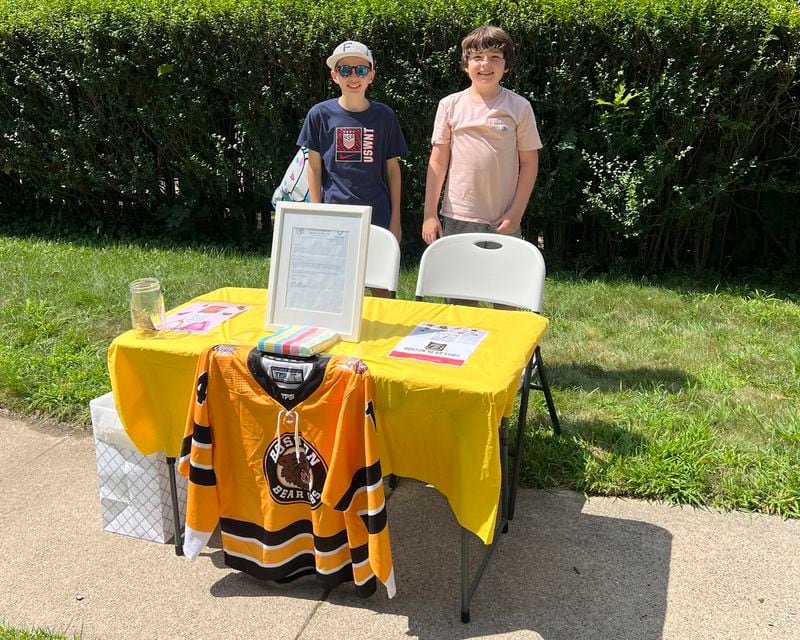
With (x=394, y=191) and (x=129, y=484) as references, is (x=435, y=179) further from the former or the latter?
(x=129, y=484)

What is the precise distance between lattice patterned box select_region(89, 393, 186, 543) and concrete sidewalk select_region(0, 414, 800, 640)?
0.08m

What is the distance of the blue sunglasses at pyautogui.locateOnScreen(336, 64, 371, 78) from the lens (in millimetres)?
3787

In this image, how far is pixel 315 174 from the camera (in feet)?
13.7

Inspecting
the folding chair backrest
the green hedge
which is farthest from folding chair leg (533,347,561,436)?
the green hedge

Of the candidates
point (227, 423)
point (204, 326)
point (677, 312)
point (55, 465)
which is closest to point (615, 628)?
point (227, 423)

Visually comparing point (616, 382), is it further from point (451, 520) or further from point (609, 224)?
point (609, 224)

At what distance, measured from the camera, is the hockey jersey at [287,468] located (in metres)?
2.46

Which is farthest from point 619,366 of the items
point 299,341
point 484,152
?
point 299,341

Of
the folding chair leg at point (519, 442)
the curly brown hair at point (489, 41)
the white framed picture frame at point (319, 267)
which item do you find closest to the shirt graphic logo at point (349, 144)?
the curly brown hair at point (489, 41)

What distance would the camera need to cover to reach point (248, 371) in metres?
2.57

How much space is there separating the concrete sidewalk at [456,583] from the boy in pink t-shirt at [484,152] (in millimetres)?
1498

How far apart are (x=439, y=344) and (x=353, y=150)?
1.71 m

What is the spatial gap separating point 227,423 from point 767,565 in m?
2.08

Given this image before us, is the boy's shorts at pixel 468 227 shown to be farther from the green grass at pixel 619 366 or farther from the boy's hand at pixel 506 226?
the green grass at pixel 619 366
